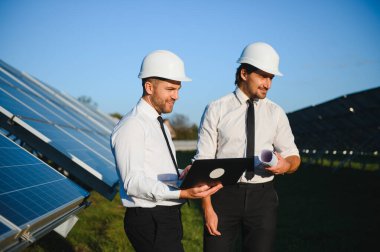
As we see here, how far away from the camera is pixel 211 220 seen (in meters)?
3.25

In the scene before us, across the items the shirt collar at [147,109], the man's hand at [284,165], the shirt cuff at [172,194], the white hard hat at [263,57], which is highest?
the white hard hat at [263,57]

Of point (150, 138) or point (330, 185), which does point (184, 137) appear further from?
point (150, 138)

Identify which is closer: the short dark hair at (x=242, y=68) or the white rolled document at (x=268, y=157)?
the white rolled document at (x=268, y=157)

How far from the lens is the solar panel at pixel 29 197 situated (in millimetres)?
2377

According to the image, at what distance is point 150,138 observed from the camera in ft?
9.02

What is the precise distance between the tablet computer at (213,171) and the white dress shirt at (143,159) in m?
0.14

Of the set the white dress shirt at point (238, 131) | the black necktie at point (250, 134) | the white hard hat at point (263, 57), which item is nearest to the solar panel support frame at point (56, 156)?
the white dress shirt at point (238, 131)

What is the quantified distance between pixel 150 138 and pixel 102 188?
258 centimetres

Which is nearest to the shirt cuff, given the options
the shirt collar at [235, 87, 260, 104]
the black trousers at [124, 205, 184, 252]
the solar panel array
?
the black trousers at [124, 205, 184, 252]

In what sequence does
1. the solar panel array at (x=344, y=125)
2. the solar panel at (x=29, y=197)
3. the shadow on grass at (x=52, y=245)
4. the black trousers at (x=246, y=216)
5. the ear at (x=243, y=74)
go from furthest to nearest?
the solar panel array at (x=344, y=125)
the shadow on grass at (x=52, y=245)
the ear at (x=243, y=74)
the black trousers at (x=246, y=216)
the solar panel at (x=29, y=197)

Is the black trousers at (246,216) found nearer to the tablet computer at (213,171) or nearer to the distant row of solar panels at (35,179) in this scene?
the tablet computer at (213,171)

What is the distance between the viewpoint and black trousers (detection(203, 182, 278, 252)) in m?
3.33

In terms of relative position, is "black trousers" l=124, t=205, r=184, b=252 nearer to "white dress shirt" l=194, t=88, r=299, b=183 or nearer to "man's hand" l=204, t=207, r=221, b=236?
"man's hand" l=204, t=207, r=221, b=236

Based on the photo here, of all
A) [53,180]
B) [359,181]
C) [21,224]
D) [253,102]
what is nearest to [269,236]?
[253,102]
